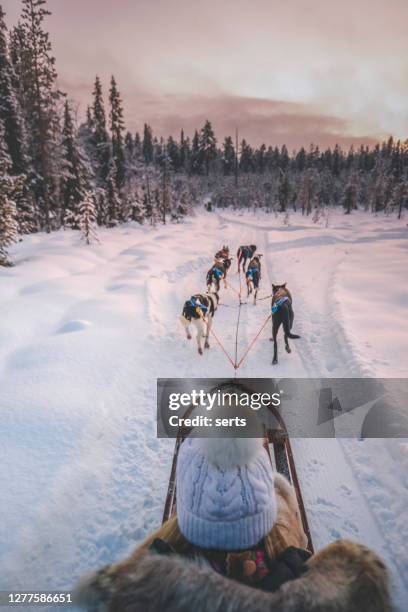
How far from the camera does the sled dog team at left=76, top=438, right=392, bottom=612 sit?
3.79 ft

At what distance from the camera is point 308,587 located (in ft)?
3.86

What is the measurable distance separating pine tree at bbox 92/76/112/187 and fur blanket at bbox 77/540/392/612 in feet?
123

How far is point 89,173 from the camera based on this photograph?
1192 inches

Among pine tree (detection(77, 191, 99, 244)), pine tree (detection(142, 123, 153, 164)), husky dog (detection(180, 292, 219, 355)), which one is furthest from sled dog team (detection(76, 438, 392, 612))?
pine tree (detection(142, 123, 153, 164))

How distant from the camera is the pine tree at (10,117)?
885 inches

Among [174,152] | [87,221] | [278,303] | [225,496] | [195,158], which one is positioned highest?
[174,152]

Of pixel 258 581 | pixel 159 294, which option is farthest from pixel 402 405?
pixel 159 294

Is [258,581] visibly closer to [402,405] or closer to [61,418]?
[61,418]

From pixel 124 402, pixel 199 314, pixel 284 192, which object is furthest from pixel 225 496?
pixel 284 192

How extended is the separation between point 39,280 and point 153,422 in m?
8.05

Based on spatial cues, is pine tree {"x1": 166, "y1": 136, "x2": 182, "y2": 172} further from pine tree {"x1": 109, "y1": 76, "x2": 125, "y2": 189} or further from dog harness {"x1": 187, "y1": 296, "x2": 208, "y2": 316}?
dog harness {"x1": 187, "y1": 296, "x2": 208, "y2": 316}

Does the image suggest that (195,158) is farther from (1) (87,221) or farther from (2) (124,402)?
(2) (124,402)

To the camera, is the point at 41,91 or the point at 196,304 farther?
the point at 41,91

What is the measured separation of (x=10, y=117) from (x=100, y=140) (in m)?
14.3
